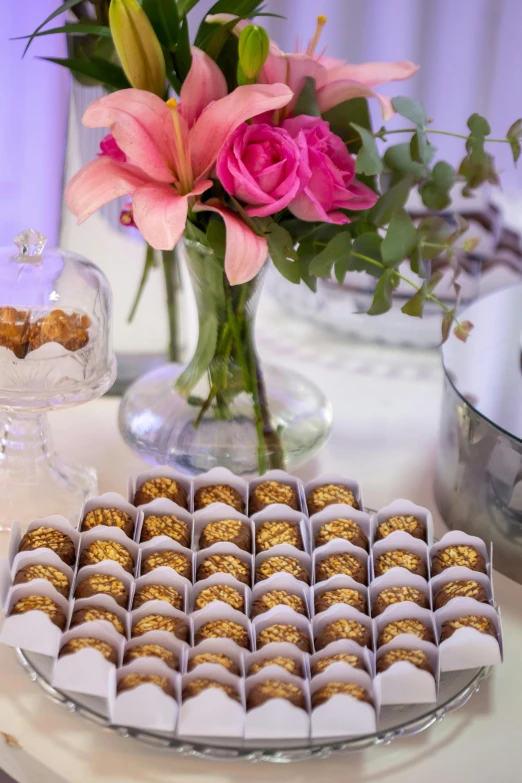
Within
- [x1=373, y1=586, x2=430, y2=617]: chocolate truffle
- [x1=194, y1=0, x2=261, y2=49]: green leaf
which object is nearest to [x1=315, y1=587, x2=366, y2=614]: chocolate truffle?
[x1=373, y1=586, x2=430, y2=617]: chocolate truffle

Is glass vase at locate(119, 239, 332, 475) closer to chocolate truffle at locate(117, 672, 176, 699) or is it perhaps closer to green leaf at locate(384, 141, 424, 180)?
green leaf at locate(384, 141, 424, 180)

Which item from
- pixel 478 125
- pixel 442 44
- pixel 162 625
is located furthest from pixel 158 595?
pixel 442 44

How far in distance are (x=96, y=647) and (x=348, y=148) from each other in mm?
327

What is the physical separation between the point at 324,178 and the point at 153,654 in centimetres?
26

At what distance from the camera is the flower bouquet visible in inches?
19.5

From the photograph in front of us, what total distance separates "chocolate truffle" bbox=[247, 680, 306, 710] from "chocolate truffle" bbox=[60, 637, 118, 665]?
0.07 meters

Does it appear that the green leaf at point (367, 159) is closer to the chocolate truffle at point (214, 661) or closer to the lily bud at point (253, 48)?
the lily bud at point (253, 48)

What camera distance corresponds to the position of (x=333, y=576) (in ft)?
1.59

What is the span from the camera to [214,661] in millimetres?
430

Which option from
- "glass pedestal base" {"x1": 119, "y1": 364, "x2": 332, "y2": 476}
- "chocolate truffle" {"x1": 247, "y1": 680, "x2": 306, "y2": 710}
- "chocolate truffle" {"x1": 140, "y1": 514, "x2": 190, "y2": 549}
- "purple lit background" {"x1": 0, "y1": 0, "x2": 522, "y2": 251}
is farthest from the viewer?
"purple lit background" {"x1": 0, "y1": 0, "x2": 522, "y2": 251}

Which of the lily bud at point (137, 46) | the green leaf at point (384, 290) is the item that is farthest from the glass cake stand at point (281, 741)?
the lily bud at point (137, 46)

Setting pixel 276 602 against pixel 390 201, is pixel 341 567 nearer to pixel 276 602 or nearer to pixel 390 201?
pixel 276 602

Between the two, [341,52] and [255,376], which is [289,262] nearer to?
[255,376]

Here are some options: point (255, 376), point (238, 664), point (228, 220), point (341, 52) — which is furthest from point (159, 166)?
point (341, 52)
